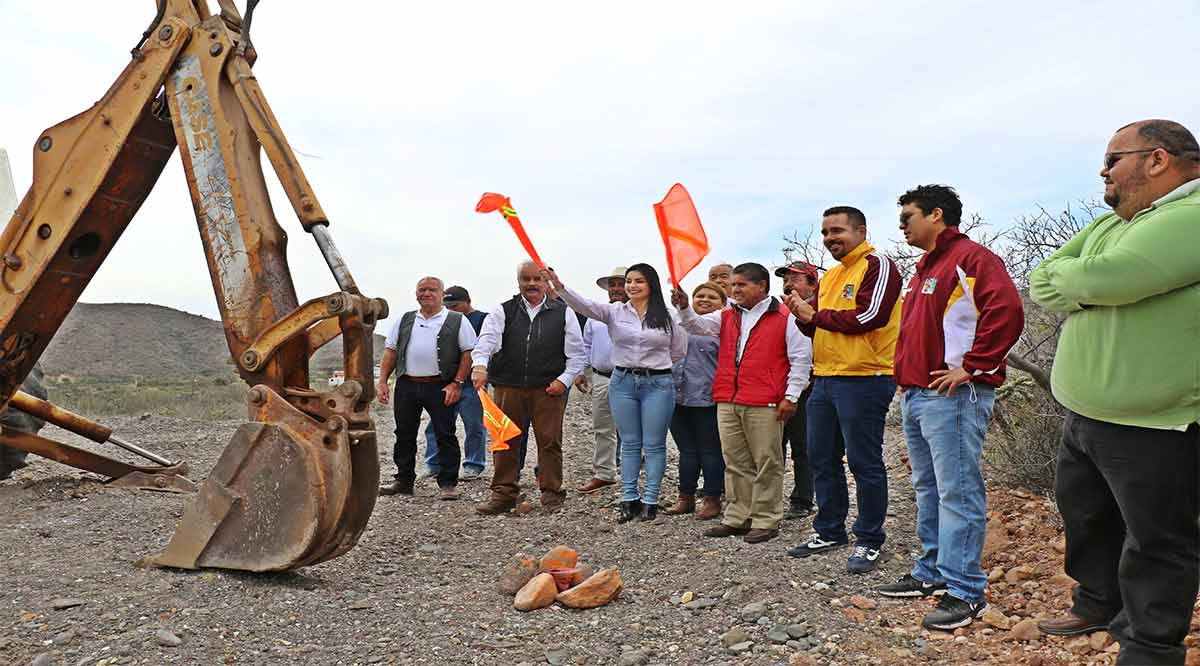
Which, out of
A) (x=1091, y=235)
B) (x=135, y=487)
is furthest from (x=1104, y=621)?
(x=135, y=487)

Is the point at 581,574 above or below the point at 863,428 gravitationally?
below

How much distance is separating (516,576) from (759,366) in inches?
88.1

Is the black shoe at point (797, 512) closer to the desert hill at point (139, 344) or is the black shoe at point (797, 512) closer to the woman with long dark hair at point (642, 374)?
the woman with long dark hair at point (642, 374)

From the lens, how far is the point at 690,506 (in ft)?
23.5

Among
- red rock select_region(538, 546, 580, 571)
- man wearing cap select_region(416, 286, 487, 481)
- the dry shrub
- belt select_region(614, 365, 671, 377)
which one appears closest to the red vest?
belt select_region(614, 365, 671, 377)

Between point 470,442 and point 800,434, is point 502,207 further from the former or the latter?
point 470,442

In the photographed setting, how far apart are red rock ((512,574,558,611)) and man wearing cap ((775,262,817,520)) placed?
2.58 metres

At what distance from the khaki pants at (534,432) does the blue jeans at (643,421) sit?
579 millimetres

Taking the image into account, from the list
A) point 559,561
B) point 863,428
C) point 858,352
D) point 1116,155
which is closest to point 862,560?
point 863,428

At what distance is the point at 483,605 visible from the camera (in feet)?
15.5

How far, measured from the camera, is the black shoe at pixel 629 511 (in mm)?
6922

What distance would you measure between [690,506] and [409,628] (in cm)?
333

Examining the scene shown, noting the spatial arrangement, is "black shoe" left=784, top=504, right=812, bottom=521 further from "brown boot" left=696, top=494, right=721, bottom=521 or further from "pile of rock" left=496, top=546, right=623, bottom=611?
"pile of rock" left=496, top=546, right=623, bottom=611

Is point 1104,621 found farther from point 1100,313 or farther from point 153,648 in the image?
point 153,648
